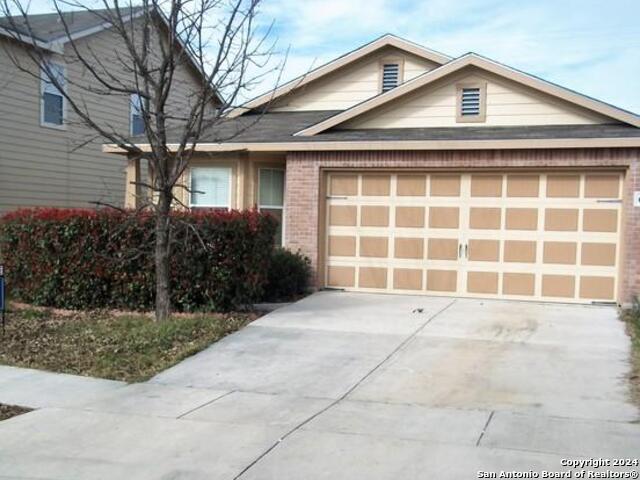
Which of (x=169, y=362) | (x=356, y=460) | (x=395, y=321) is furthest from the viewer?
(x=395, y=321)

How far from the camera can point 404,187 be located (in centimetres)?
1288

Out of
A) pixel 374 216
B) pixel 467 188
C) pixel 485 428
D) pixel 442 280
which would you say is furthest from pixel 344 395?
pixel 467 188

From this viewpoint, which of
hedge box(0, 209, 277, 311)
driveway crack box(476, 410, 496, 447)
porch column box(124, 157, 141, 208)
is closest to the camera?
driveway crack box(476, 410, 496, 447)

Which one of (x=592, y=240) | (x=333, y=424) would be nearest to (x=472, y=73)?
(x=592, y=240)

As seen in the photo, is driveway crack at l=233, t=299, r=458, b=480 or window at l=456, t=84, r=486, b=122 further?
window at l=456, t=84, r=486, b=122

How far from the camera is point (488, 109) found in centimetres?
1302

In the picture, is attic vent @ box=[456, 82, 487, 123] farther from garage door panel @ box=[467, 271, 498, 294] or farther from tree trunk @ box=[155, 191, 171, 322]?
tree trunk @ box=[155, 191, 171, 322]

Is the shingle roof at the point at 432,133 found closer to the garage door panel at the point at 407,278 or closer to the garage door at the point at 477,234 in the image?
the garage door at the point at 477,234

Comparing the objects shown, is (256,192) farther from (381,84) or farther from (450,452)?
(450,452)

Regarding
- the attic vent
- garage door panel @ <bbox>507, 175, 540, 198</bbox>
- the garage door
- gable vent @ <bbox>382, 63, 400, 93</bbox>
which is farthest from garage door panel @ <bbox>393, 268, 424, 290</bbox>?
gable vent @ <bbox>382, 63, 400, 93</bbox>

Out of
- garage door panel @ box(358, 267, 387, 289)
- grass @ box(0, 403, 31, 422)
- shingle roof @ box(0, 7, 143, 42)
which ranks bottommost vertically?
grass @ box(0, 403, 31, 422)

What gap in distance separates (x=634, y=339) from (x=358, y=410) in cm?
466

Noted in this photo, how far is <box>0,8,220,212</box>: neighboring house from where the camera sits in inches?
654

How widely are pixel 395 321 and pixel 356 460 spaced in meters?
5.39
